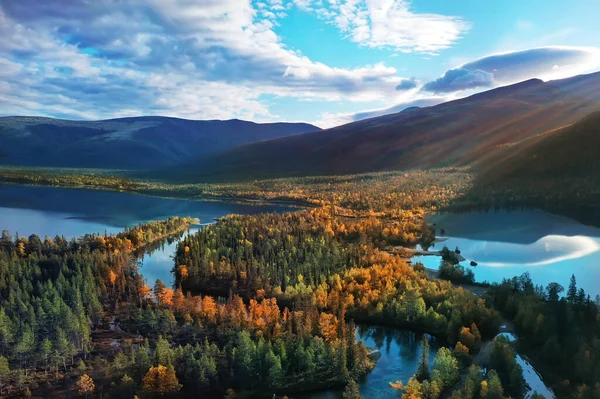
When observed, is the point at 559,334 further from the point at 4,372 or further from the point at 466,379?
the point at 4,372

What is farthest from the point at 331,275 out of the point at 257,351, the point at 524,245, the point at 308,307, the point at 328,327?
the point at 524,245

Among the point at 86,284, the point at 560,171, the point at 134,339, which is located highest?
the point at 560,171

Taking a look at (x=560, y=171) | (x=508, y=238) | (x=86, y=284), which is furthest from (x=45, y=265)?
(x=560, y=171)

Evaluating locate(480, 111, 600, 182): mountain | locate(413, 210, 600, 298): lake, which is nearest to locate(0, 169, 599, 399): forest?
locate(413, 210, 600, 298): lake

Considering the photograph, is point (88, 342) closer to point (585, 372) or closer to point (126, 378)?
point (126, 378)

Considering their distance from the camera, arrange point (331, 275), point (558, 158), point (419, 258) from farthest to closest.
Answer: point (558, 158)
point (419, 258)
point (331, 275)
